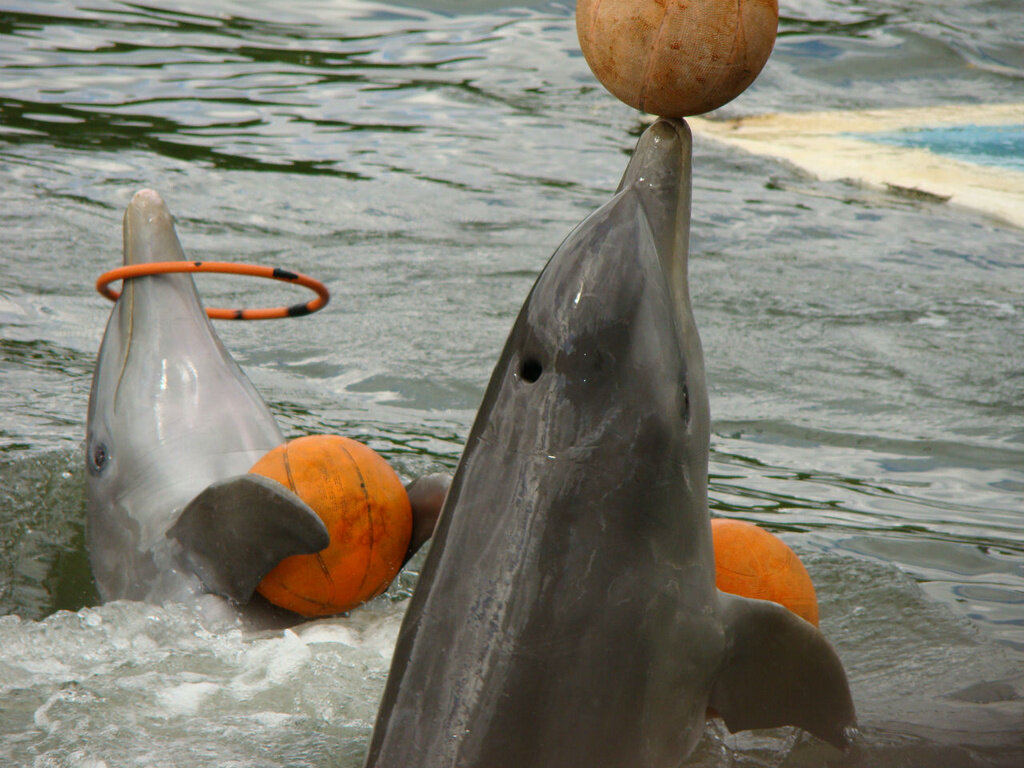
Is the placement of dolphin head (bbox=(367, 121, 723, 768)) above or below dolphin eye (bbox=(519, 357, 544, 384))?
below

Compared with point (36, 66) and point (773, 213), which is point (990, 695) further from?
point (36, 66)

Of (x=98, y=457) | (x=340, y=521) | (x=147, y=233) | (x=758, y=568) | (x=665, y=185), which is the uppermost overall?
(x=665, y=185)

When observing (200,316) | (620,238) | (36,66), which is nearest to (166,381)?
(200,316)

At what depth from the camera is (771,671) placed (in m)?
2.60

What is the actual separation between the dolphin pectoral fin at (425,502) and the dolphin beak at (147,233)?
4.72 feet

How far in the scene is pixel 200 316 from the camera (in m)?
4.38

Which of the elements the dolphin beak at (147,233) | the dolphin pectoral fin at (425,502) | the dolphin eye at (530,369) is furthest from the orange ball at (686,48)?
the dolphin beak at (147,233)

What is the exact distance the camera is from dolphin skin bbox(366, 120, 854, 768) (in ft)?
7.67

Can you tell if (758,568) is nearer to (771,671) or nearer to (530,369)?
(771,671)

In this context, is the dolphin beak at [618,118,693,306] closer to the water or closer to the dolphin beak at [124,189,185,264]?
the water

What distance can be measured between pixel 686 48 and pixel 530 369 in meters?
0.77

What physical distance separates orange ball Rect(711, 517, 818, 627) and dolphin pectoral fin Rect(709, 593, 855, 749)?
A: 0.32m

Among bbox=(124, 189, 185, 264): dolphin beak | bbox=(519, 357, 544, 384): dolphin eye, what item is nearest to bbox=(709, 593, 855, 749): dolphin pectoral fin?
bbox=(519, 357, 544, 384): dolphin eye

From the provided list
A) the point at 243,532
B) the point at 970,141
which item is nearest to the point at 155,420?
the point at 243,532
